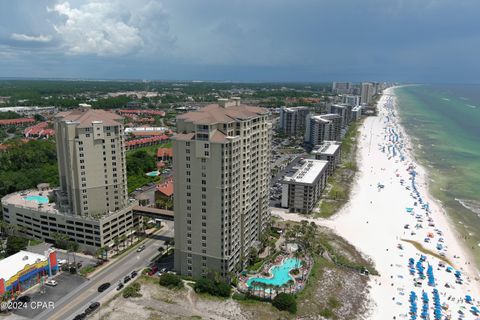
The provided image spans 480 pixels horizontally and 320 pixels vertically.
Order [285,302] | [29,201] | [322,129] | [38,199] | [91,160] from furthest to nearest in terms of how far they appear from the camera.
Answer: [322,129] < [38,199] < [29,201] < [91,160] < [285,302]

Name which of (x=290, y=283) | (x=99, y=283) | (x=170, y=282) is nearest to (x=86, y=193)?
(x=99, y=283)

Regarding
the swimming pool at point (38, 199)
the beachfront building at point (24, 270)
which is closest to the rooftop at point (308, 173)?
the swimming pool at point (38, 199)

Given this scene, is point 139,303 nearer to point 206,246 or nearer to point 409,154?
point 206,246

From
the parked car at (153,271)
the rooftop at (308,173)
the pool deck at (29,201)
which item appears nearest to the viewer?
the parked car at (153,271)

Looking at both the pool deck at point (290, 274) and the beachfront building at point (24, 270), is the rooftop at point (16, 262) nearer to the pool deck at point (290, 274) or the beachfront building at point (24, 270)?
the beachfront building at point (24, 270)

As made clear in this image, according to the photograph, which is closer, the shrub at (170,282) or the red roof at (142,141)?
the shrub at (170,282)

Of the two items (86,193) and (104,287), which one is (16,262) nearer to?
(104,287)

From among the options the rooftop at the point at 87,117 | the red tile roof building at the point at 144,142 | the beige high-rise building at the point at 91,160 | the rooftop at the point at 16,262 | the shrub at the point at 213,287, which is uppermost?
the rooftop at the point at 87,117

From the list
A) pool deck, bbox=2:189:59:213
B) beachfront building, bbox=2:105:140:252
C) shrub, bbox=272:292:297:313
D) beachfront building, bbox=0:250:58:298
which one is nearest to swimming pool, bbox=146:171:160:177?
pool deck, bbox=2:189:59:213
